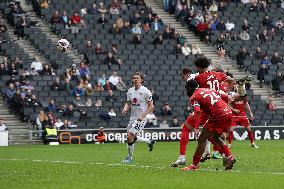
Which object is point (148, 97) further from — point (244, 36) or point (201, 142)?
point (244, 36)

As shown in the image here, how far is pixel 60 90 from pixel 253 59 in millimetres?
12569

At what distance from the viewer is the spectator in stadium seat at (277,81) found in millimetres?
46188

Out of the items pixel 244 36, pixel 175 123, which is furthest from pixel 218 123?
pixel 244 36

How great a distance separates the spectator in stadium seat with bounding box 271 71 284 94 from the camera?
1818 inches

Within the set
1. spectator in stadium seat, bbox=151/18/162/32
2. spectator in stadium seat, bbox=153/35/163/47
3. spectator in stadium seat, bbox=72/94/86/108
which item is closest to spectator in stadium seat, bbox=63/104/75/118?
spectator in stadium seat, bbox=72/94/86/108

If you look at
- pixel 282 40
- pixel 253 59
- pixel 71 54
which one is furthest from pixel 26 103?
pixel 282 40

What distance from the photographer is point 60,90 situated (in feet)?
132

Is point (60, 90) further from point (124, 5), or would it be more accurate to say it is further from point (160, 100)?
point (124, 5)

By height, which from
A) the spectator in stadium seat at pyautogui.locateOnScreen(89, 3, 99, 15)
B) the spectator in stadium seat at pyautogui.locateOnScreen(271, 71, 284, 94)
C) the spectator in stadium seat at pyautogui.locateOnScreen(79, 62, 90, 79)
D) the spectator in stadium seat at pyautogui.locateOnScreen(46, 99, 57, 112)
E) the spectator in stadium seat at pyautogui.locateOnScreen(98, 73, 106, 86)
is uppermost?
the spectator in stadium seat at pyautogui.locateOnScreen(89, 3, 99, 15)

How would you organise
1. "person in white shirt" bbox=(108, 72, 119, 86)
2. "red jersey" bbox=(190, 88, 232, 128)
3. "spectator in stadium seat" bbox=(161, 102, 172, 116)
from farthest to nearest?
→ "person in white shirt" bbox=(108, 72, 119, 86), "spectator in stadium seat" bbox=(161, 102, 172, 116), "red jersey" bbox=(190, 88, 232, 128)

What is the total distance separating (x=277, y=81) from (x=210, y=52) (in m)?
4.19

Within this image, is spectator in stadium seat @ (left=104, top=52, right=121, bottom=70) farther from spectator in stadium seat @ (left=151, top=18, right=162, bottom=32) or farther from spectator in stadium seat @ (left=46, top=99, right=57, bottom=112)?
spectator in stadium seat @ (left=46, top=99, right=57, bottom=112)

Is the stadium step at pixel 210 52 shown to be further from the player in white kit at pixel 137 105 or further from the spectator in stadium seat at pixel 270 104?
the player in white kit at pixel 137 105

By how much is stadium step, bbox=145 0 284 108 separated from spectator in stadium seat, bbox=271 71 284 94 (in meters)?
0.36
